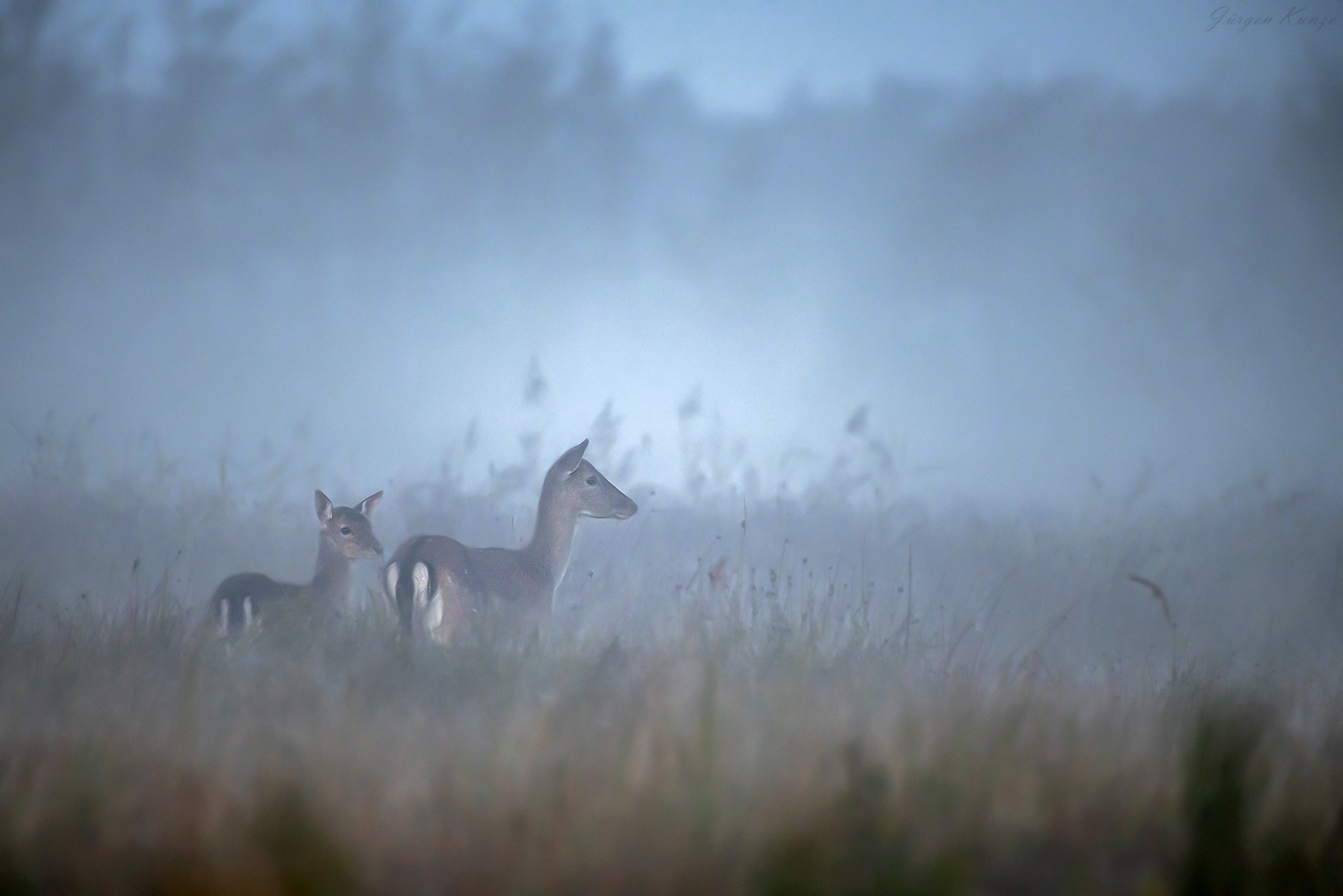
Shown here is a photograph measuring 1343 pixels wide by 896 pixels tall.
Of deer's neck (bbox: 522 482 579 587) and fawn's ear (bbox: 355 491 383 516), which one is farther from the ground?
fawn's ear (bbox: 355 491 383 516)

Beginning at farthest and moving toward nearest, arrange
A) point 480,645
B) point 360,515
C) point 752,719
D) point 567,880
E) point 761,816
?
point 360,515, point 480,645, point 752,719, point 761,816, point 567,880

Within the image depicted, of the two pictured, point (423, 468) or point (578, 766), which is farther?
point (423, 468)

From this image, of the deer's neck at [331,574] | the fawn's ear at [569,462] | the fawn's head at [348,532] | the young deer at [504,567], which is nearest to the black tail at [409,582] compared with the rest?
the young deer at [504,567]

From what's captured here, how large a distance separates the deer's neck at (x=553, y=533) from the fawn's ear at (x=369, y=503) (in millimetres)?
1187

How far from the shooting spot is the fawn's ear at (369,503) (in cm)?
688

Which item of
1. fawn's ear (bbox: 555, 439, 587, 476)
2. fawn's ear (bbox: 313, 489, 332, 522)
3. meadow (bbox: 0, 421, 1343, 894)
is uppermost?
fawn's ear (bbox: 555, 439, 587, 476)

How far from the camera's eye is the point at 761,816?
6.76 ft

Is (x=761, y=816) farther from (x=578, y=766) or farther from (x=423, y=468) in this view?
(x=423, y=468)

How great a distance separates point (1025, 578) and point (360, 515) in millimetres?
5473

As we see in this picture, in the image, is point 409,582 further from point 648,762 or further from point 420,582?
point 648,762

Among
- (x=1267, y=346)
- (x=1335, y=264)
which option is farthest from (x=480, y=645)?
(x=1335, y=264)

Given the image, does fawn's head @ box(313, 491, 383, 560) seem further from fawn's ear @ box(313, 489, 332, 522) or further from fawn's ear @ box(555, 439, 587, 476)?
fawn's ear @ box(555, 439, 587, 476)

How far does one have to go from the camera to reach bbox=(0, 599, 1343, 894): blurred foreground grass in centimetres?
179

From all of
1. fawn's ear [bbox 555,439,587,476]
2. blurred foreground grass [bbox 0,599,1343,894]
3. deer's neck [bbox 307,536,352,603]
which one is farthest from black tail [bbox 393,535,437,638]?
blurred foreground grass [bbox 0,599,1343,894]
